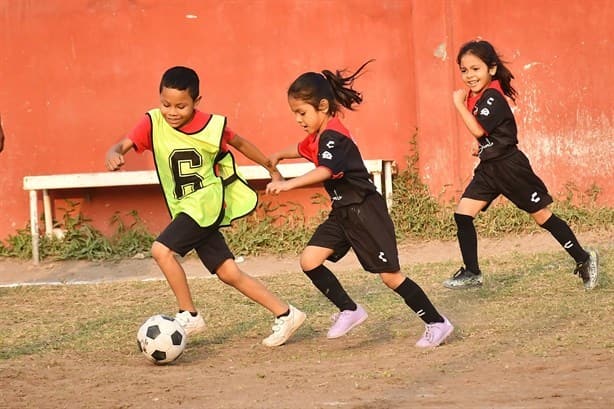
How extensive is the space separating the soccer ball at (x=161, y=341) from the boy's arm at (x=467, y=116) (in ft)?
7.89

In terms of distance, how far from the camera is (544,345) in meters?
5.57

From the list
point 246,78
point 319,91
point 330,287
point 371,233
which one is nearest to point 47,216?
point 246,78

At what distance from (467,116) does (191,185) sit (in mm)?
1963

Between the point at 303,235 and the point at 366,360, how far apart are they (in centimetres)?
475

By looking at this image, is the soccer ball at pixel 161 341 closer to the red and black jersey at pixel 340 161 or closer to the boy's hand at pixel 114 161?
the boy's hand at pixel 114 161

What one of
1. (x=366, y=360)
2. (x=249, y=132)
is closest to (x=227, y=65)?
(x=249, y=132)

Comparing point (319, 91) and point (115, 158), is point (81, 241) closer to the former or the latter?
point (115, 158)

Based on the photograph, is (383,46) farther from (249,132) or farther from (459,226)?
(459,226)

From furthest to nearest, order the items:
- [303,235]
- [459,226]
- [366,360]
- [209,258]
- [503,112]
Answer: [303,235]
[459,226]
[503,112]
[209,258]
[366,360]

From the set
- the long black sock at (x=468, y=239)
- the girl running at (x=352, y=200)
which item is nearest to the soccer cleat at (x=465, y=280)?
the long black sock at (x=468, y=239)

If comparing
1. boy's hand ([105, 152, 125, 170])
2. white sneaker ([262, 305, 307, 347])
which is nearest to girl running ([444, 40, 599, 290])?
white sneaker ([262, 305, 307, 347])

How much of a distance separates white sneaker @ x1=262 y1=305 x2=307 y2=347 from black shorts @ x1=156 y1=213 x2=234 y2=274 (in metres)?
0.46

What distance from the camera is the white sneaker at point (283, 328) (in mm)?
5965

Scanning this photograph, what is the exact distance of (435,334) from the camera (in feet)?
18.7
